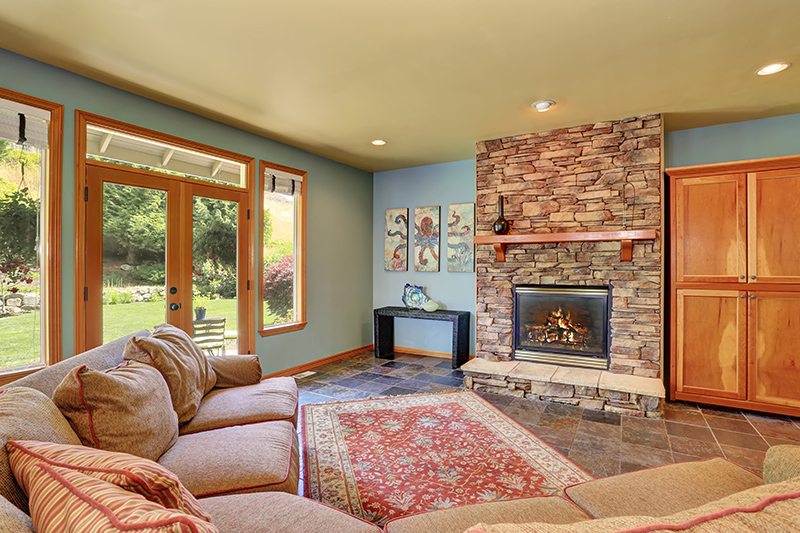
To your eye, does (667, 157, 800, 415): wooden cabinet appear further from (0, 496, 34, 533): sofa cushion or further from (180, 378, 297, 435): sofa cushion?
(0, 496, 34, 533): sofa cushion

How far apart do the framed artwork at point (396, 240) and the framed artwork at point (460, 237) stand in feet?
2.22

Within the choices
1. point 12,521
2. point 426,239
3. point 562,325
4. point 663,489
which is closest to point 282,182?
point 426,239

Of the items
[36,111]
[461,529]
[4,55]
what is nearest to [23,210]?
[36,111]

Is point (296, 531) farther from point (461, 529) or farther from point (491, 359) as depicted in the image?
point (491, 359)

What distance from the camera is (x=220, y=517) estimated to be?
47.1 inches

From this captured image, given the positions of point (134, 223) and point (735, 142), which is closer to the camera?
point (134, 223)

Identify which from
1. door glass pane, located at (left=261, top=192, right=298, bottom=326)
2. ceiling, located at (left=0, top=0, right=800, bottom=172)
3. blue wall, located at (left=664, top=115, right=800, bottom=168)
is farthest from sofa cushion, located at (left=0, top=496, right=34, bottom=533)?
blue wall, located at (left=664, top=115, right=800, bottom=168)

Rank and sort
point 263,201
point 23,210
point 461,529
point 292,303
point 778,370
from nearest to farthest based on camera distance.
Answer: point 461,529 < point 23,210 < point 778,370 < point 263,201 < point 292,303

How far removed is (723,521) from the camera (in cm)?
59

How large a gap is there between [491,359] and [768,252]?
2.56 m

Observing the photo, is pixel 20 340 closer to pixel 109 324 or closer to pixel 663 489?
pixel 109 324

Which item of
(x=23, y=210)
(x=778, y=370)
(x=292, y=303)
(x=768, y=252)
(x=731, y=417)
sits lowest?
(x=731, y=417)

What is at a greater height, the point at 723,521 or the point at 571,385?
the point at 723,521

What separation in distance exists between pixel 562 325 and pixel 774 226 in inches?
74.2
